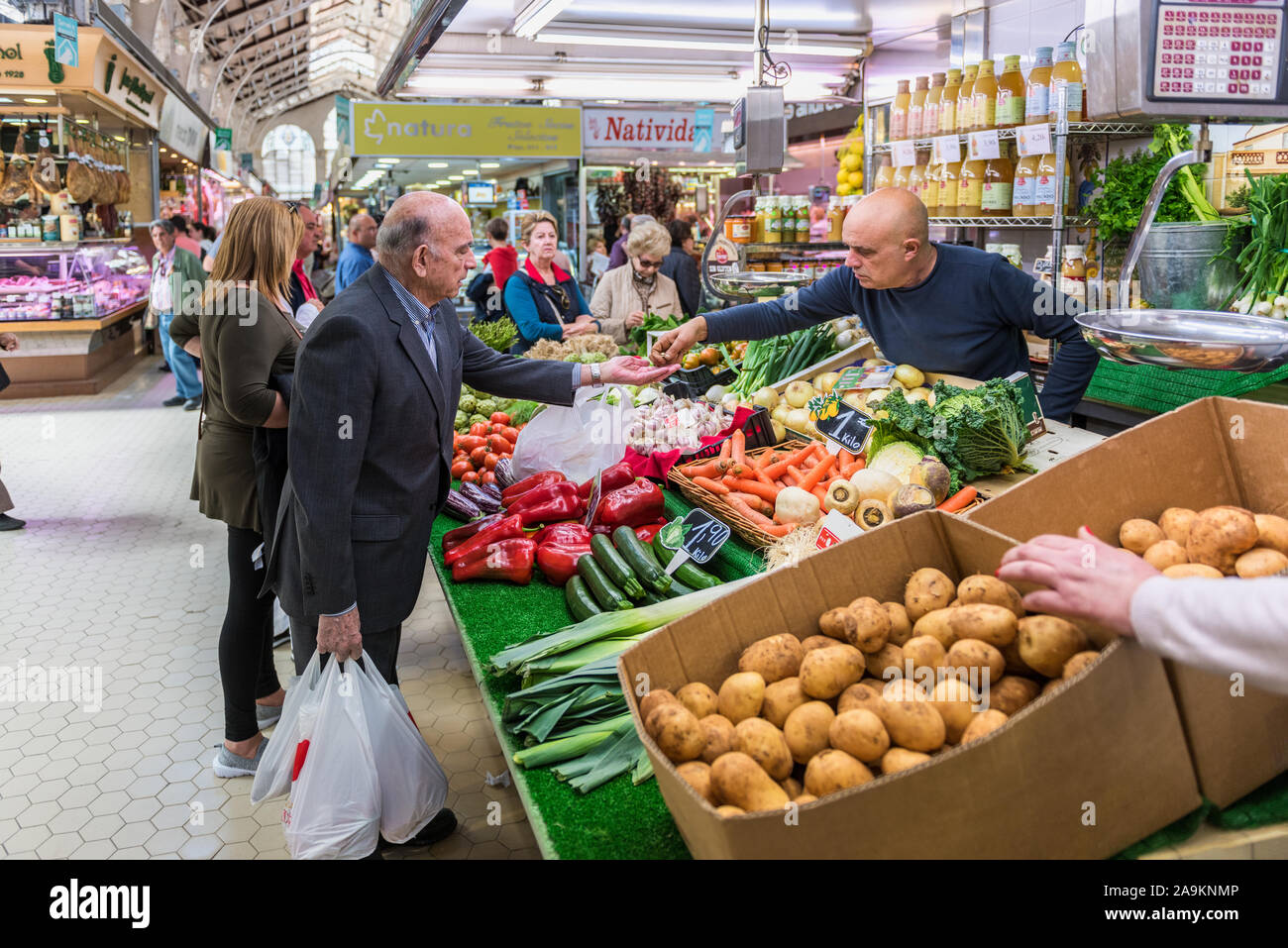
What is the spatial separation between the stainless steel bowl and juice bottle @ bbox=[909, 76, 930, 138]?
144 inches

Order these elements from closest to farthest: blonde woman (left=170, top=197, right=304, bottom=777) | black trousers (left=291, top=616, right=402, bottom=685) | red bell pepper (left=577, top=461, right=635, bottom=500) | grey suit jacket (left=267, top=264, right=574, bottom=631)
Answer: grey suit jacket (left=267, top=264, right=574, bottom=631), black trousers (left=291, top=616, right=402, bottom=685), blonde woman (left=170, top=197, right=304, bottom=777), red bell pepper (left=577, top=461, right=635, bottom=500)

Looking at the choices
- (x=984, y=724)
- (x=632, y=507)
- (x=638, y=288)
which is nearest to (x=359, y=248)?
(x=638, y=288)

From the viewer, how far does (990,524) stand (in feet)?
6.42

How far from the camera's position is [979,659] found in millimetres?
1553

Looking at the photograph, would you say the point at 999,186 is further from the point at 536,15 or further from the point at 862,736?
the point at 862,736

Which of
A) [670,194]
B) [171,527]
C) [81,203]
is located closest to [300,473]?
[171,527]

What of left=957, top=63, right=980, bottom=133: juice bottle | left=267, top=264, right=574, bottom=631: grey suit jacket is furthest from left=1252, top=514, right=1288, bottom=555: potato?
left=957, top=63, right=980, bottom=133: juice bottle

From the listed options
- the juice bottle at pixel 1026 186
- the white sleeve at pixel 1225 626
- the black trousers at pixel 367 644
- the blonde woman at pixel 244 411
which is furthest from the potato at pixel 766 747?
the juice bottle at pixel 1026 186

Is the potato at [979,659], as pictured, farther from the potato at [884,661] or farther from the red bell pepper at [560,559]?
the red bell pepper at [560,559]

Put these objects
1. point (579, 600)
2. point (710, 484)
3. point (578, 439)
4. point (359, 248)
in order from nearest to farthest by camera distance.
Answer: point (579, 600) < point (710, 484) < point (578, 439) < point (359, 248)

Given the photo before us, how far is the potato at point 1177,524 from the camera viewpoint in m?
1.97

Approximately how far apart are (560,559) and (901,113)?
3.63 metres

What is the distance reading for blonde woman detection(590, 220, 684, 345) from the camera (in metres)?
6.36

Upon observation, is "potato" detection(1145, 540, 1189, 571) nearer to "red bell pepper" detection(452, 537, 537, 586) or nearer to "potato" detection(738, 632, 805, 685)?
"potato" detection(738, 632, 805, 685)
